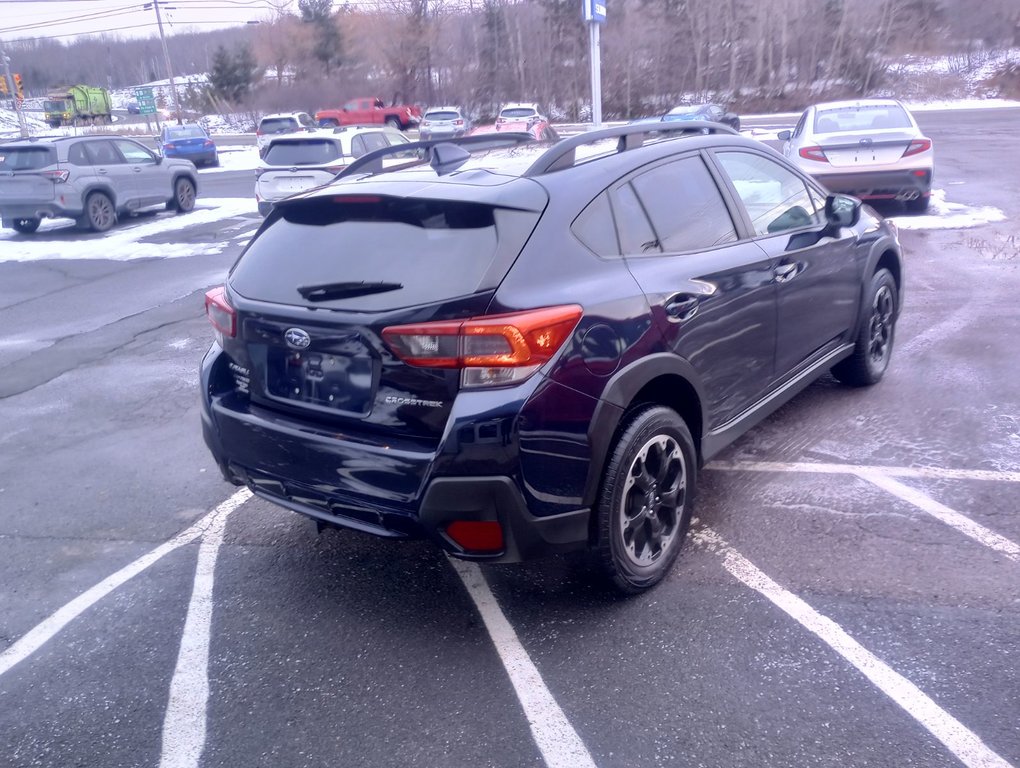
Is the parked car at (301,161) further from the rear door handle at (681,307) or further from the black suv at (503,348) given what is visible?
the rear door handle at (681,307)

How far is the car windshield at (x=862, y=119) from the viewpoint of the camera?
1240cm

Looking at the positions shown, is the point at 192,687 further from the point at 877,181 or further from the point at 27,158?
the point at 27,158

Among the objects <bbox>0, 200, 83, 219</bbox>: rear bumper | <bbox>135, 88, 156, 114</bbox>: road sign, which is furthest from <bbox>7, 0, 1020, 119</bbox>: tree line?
<bbox>0, 200, 83, 219</bbox>: rear bumper

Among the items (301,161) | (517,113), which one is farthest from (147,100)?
(301,161)

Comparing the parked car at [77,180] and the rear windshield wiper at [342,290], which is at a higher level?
the rear windshield wiper at [342,290]

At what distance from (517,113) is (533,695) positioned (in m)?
32.0

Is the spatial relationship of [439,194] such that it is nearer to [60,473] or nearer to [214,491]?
[214,491]

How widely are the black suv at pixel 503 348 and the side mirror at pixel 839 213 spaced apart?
3.33ft

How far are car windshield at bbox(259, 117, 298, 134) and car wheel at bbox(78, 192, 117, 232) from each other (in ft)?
58.9

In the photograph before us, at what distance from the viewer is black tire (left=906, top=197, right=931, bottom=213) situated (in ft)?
42.1

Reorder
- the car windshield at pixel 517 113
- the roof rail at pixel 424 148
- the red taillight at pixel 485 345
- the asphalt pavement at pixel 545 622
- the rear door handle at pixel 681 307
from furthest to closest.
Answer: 1. the car windshield at pixel 517 113
2. the roof rail at pixel 424 148
3. the rear door handle at pixel 681 307
4. the red taillight at pixel 485 345
5. the asphalt pavement at pixel 545 622

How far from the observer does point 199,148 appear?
3372 centimetres

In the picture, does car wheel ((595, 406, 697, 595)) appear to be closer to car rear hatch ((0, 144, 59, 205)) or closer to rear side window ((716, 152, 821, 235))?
rear side window ((716, 152, 821, 235))

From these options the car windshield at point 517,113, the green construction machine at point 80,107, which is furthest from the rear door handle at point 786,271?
the green construction machine at point 80,107
